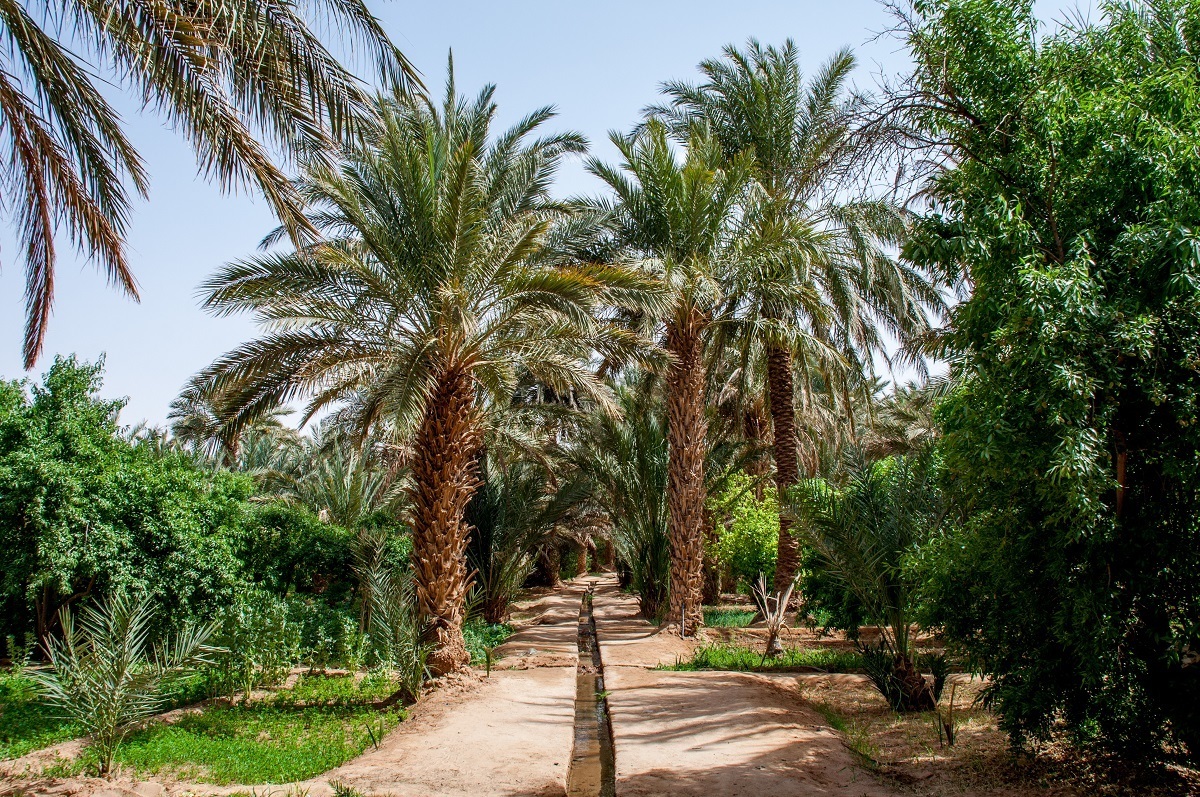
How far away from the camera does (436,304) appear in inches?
404

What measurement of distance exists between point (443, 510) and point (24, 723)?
494 cm

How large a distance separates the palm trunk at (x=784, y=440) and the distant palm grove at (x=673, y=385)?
7cm

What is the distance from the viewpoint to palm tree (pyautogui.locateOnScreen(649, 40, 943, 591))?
13680mm

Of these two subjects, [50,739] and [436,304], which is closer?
[50,739]

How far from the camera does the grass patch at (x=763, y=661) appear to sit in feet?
36.7

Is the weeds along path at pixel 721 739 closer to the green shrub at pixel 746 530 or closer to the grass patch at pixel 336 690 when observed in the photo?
the grass patch at pixel 336 690

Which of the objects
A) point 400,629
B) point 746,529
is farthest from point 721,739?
point 746,529

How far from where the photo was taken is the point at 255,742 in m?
7.14

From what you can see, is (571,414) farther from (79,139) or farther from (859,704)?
(79,139)

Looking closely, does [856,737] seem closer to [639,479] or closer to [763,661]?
[763,661]

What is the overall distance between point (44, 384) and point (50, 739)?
17.1 ft

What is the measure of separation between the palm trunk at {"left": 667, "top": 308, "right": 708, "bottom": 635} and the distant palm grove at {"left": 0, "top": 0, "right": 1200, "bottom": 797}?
8 centimetres

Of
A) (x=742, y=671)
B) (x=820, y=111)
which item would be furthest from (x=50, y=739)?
(x=820, y=111)

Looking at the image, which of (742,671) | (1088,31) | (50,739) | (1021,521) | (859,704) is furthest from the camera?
(742,671)
